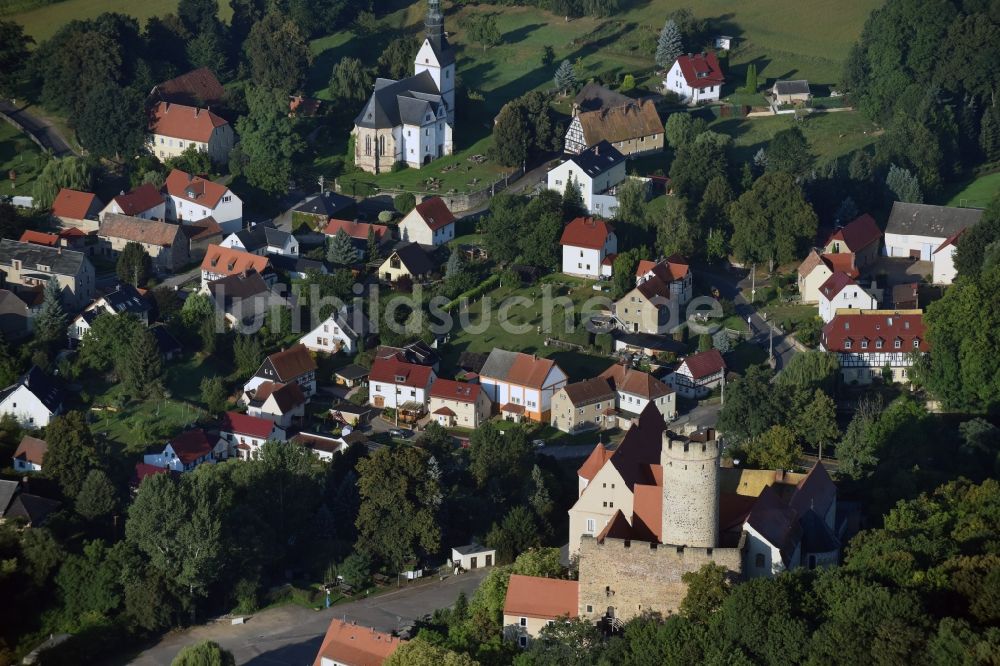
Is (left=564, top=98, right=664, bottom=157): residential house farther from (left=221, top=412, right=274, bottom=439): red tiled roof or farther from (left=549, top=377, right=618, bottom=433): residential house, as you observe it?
(left=221, top=412, right=274, bottom=439): red tiled roof

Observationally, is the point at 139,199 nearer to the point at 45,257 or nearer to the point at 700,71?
the point at 45,257

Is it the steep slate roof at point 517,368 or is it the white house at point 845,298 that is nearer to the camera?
the steep slate roof at point 517,368

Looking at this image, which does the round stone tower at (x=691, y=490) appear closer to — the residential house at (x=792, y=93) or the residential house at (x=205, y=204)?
the residential house at (x=205, y=204)

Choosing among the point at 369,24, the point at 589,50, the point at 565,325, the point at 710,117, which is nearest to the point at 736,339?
the point at 565,325

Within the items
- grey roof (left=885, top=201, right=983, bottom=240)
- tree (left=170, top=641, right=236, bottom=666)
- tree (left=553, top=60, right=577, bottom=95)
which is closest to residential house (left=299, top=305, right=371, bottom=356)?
tree (left=170, top=641, right=236, bottom=666)

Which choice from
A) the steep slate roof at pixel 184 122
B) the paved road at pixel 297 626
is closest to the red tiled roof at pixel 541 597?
the paved road at pixel 297 626

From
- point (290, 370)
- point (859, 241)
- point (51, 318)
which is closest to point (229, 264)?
point (51, 318)
